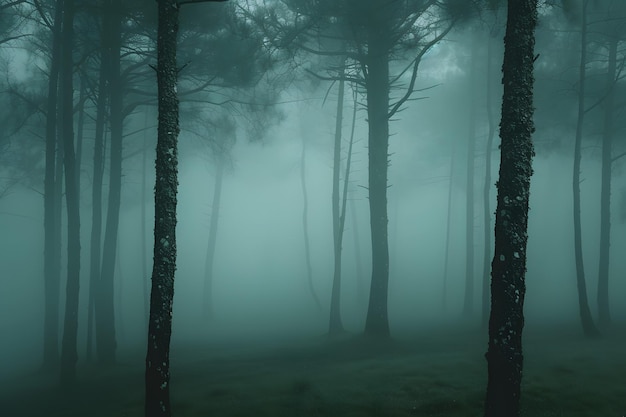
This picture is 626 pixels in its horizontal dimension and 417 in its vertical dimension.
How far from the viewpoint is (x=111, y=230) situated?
14352 mm

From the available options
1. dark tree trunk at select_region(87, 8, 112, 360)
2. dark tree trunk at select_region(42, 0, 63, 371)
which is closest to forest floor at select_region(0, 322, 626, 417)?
dark tree trunk at select_region(42, 0, 63, 371)

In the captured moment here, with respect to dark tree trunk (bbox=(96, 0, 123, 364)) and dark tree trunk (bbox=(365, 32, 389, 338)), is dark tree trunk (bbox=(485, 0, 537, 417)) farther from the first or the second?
dark tree trunk (bbox=(96, 0, 123, 364))

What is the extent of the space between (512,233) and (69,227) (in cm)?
1035

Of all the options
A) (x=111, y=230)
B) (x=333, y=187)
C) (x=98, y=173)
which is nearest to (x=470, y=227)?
(x=333, y=187)

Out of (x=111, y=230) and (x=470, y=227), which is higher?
(x=470, y=227)

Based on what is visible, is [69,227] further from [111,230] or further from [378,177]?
[378,177]

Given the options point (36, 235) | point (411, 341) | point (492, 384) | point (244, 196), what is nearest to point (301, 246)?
point (244, 196)

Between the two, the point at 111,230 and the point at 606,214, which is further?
the point at 606,214

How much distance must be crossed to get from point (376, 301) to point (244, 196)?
150ft

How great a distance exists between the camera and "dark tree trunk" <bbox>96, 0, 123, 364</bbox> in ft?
45.6

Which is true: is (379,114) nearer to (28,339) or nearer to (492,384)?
(492,384)

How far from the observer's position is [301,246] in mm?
52312

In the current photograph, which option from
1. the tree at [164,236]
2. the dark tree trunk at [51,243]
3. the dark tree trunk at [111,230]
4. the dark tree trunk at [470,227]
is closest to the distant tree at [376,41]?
the dark tree trunk at [111,230]

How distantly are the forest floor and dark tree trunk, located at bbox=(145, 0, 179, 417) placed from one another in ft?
7.37
